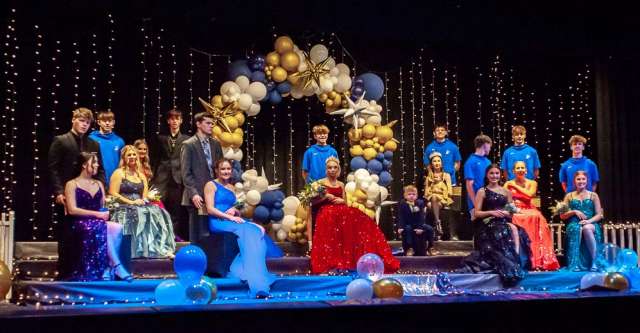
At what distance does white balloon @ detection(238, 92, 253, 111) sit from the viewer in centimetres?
880

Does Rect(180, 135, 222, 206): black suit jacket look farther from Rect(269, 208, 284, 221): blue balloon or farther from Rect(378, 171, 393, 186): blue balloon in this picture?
Rect(378, 171, 393, 186): blue balloon

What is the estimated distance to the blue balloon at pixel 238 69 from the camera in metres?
9.02

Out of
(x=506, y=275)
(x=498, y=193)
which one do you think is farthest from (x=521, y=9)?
(x=506, y=275)

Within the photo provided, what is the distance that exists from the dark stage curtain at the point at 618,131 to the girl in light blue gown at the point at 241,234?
6000mm

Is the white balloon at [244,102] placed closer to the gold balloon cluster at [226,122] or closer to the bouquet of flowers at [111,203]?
the gold balloon cluster at [226,122]

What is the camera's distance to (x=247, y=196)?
837cm

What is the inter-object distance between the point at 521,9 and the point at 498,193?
1776 mm

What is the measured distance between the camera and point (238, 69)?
902 cm

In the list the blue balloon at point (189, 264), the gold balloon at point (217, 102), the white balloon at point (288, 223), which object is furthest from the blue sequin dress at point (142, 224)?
the gold balloon at point (217, 102)

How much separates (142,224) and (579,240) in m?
4.49

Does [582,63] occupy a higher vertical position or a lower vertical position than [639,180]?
higher

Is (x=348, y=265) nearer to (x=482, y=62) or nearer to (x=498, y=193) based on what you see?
(x=498, y=193)

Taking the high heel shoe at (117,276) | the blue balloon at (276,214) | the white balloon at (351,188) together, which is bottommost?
the high heel shoe at (117,276)

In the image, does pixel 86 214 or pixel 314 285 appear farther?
pixel 314 285
